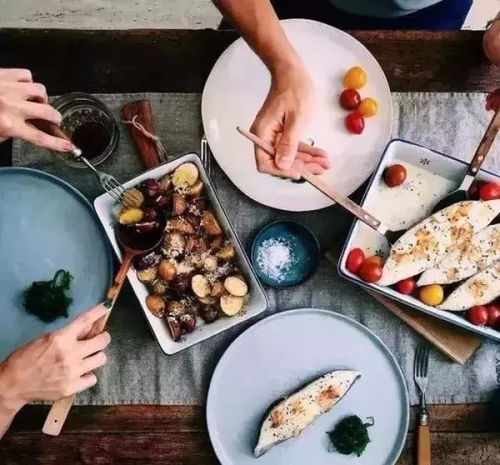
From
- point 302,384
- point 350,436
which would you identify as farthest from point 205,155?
point 350,436

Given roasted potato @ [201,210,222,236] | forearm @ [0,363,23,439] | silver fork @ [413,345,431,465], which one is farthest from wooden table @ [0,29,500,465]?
roasted potato @ [201,210,222,236]

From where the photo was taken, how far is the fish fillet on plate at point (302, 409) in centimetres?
127

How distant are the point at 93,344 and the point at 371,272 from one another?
0.45 meters

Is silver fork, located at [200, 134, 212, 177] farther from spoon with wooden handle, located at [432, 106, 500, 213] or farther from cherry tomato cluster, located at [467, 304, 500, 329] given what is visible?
cherry tomato cluster, located at [467, 304, 500, 329]

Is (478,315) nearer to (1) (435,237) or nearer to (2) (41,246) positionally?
(1) (435,237)

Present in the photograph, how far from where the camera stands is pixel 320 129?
1.32 m

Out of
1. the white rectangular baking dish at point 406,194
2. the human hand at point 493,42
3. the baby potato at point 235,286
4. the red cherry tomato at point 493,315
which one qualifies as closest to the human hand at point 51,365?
the baby potato at point 235,286

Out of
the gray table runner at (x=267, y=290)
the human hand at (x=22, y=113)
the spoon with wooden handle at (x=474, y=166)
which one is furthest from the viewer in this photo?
the gray table runner at (x=267, y=290)

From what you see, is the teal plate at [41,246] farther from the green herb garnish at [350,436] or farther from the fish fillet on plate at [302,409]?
the green herb garnish at [350,436]

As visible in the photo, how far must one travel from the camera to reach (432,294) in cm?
125

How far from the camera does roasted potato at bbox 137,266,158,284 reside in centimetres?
126

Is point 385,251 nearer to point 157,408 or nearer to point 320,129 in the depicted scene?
point 320,129

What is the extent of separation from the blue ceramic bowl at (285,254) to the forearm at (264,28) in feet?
0.95

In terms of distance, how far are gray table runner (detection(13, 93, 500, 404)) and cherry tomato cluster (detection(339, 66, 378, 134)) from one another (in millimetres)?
75
